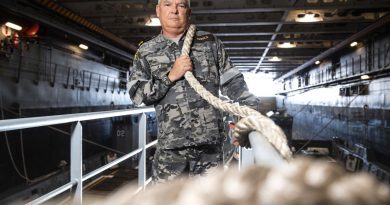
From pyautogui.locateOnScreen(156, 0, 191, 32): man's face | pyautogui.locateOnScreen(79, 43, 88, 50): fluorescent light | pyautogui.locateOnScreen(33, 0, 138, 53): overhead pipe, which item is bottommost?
pyautogui.locateOnScreen(156, 0, 191, 32): man's face

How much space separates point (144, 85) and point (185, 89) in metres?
0.24

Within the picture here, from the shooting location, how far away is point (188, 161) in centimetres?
199

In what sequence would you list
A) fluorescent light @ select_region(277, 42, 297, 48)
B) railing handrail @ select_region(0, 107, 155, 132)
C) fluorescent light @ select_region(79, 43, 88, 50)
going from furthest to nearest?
fluorescent light @ select_region(277, 42, 297, 48), fluorescent light @ select_region(79, 43, 88, 50), railing handrail @ select_region(0, 107, 155, 132)

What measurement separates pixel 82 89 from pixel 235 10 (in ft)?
14.7

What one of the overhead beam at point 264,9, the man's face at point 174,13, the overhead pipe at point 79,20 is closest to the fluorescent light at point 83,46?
the overhead pipe at point 79,20

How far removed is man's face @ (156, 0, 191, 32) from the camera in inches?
76.1

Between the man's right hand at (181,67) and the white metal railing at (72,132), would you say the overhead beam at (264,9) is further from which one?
the man's right hand at (181,67)

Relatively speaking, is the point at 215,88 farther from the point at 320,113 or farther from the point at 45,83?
the point at 320,113

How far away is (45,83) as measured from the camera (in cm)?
671

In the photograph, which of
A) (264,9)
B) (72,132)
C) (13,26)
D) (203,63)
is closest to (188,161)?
(203,63)

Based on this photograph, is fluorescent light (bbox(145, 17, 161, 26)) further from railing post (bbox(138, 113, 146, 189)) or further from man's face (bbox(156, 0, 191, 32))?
man's face (bbox(156, 0, 191, 32))

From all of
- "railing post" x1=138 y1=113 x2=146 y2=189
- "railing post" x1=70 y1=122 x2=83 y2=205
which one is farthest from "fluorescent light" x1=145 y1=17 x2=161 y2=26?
"railing post" x1=70 y1=122 x2=83 y2=205

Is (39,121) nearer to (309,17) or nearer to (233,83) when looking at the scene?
(233,83)

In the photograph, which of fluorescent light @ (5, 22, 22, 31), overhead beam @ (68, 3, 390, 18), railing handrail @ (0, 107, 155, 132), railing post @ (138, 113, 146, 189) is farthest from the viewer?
overhead beam @ (68, 3, 390, 18)
